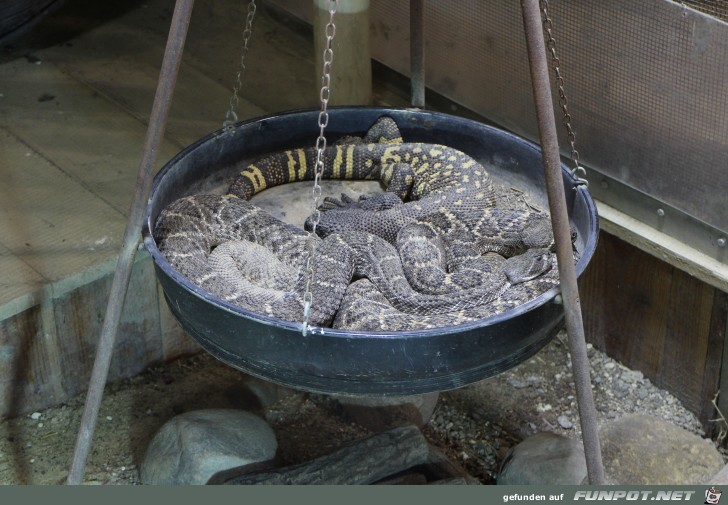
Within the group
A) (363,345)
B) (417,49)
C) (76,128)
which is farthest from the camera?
(76,128)

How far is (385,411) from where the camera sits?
4.48 metres

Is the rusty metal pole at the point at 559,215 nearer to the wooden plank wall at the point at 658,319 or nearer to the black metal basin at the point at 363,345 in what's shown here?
the black metal basin at the point at 363,345

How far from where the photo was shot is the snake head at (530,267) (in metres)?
3.29

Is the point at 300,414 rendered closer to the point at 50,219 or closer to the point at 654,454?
the point at 50,219

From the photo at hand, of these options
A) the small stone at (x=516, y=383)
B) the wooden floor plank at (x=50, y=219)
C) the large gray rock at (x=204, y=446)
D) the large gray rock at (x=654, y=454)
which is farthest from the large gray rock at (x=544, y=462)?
the wooden floor plank at (x=50, y=219)

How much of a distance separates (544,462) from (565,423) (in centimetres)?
67

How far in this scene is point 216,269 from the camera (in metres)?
3.39

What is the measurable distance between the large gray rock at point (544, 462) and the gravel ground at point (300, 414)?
29cm

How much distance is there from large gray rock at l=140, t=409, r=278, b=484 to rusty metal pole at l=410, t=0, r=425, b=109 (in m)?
1.41

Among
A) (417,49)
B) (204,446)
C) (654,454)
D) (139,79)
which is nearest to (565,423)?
(654,454)

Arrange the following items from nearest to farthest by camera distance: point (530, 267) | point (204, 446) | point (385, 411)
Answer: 1. point (530, 267)
2. point (204, 446)
3. point (385, 411)

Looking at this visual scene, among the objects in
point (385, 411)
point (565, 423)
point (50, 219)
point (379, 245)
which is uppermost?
point (379, 245)

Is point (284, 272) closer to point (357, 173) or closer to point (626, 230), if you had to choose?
point (357, 173)

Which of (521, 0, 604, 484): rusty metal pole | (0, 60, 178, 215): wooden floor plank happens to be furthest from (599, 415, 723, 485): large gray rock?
(0, 60, 178, 215): wooden floor plank
